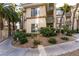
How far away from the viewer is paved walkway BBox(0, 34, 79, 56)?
156 centimetres

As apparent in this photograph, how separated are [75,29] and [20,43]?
605mm

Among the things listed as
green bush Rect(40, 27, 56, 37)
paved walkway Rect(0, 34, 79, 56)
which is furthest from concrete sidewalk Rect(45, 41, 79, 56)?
green bush Rect(40, 27, 56, 37)

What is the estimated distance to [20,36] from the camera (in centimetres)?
157

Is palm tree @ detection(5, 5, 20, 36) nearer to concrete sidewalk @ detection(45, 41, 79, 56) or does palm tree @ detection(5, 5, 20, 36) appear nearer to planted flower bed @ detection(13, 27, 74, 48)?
planted flower bed @ detection(13, 27, 74, 48)

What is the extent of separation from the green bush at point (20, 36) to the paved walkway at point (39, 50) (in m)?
0.07

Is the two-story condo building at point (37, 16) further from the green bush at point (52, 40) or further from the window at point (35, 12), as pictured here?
the green bush at point (52, 40)

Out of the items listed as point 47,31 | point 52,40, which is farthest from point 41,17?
point 52,40

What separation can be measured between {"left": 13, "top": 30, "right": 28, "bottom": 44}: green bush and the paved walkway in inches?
2.8

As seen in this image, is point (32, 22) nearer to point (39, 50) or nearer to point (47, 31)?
point (47, 31)

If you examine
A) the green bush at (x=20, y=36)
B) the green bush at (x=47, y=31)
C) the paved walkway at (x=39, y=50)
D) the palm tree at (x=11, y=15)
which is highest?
the palm tree at (x=11, y=15)

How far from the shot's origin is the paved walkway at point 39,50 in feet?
5.13

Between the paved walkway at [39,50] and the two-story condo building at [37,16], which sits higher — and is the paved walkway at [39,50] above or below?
below

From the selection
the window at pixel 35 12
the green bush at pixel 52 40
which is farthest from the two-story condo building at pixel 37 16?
the green bush at pixel 52 40

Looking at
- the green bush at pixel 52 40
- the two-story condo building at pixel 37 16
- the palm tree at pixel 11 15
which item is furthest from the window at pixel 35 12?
the green bush at pixel 52 40
